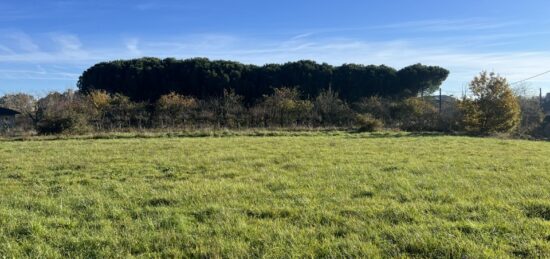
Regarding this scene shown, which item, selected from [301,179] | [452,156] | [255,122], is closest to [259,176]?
[301,179]

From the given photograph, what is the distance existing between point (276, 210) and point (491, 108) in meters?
29.4

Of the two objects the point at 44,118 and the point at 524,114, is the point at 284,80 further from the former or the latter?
the point at 44,118

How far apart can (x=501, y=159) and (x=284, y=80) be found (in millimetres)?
41926

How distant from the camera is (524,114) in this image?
42.1 metres

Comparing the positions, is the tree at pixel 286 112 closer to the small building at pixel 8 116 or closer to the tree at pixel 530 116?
the tree at pixel 530 116

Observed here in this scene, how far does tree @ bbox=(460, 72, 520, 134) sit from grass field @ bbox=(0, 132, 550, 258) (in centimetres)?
2168

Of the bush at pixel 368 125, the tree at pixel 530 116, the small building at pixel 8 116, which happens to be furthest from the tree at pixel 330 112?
the small building at pixel 8 116

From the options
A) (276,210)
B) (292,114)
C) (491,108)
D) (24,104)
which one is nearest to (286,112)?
(292,114)

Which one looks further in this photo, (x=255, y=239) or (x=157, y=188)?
(x=157, y=188)

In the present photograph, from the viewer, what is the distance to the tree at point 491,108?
30.7 metres

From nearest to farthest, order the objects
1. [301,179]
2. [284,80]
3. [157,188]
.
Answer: [157,188]
[301,179]
[284,80]

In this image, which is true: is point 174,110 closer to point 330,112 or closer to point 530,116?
point 330,112

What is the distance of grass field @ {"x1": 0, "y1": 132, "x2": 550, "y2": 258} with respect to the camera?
4648 mm

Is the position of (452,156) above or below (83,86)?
below
